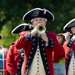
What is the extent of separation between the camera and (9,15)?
18812 millimetres

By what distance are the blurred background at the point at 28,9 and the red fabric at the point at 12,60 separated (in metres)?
8.15

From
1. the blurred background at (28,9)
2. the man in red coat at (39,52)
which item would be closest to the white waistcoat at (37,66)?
the man in red coat at (39,52)

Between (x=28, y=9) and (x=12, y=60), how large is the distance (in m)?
9.57

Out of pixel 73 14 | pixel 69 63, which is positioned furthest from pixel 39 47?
pixel 73 14

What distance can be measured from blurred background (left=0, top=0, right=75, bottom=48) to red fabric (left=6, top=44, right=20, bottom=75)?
8154 mm

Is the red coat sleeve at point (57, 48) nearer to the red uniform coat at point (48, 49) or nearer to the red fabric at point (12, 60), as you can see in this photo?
the red uniform coat at point (48, 49)

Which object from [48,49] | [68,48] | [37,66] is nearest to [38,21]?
[48,49]

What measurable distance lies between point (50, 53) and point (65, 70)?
2.98 ft

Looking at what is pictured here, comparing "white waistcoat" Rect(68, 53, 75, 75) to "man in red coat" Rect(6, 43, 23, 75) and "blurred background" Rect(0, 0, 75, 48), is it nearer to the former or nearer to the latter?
"man in red coat" Rect(6, 43, 23, 75)

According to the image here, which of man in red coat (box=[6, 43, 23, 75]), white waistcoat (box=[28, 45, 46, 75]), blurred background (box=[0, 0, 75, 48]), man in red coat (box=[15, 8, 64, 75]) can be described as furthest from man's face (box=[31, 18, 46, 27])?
blurred background (box=[0, 0, 75, 48])

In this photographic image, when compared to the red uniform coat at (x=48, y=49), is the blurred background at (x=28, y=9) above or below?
above

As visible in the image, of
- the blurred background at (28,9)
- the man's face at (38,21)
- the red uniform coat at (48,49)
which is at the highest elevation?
the blurred background at (28,9)

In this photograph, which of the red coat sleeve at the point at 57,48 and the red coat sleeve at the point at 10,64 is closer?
the red coat sleeve at the point at 57,48

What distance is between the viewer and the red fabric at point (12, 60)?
31.1ft
